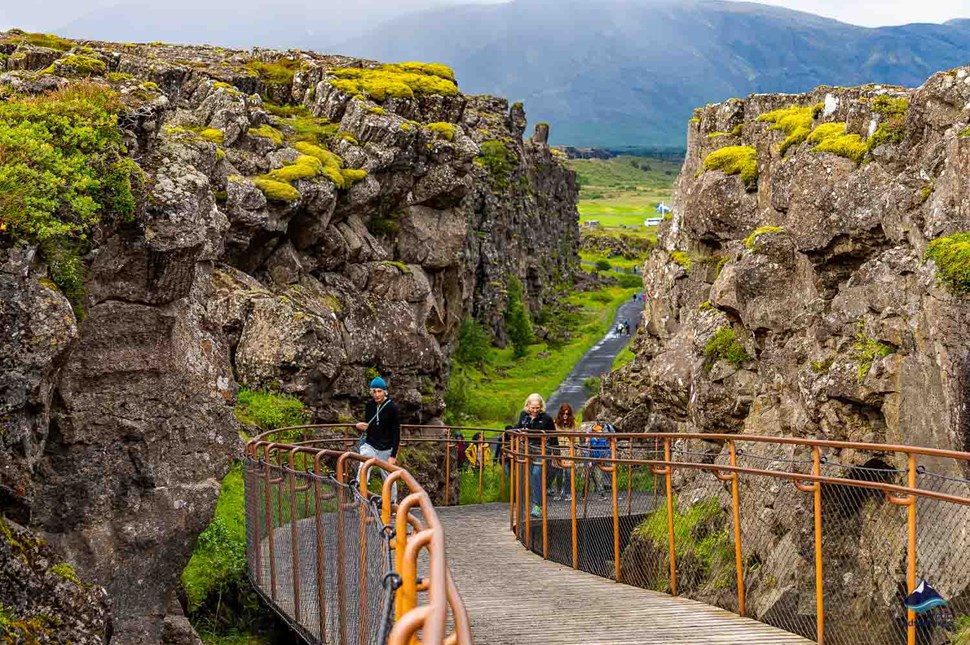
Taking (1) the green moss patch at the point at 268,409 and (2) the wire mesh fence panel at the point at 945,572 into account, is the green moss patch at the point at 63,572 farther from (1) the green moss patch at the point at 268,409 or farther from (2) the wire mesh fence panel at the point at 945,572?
(1) the green moss patch at the point at 268,409

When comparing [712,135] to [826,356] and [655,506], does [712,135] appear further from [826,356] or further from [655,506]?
[655,506]

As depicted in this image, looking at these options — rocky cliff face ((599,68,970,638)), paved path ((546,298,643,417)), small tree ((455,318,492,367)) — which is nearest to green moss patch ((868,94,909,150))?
rocky cliff face ((599,68,970,638))

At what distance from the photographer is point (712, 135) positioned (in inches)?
1383

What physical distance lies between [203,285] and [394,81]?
813 inches

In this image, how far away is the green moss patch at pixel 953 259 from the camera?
15227 millimetres

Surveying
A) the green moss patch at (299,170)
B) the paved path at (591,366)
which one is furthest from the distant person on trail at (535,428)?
the paved path at (591,366)

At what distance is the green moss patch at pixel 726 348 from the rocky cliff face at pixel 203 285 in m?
9.57

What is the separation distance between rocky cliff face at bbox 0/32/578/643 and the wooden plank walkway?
160 inches

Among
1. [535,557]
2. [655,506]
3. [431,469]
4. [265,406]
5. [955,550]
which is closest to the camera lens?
[955,550]

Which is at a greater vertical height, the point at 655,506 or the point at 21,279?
the point at 21,279

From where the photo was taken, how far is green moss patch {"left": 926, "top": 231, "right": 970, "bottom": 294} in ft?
50.0

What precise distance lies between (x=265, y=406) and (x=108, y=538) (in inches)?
463

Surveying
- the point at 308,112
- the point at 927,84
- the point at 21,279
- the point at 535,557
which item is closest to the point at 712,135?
the point at 308,112

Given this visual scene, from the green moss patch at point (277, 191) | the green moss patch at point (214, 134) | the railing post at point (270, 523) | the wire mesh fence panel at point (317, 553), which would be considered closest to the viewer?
the wire mesh fence panel at point (317, 553)
